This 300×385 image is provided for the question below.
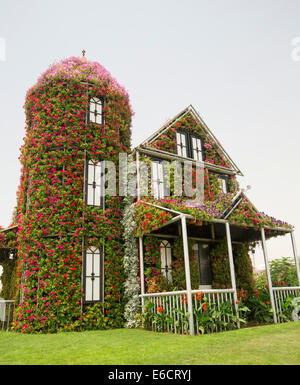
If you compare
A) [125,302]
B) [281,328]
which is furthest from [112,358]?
[125,302]

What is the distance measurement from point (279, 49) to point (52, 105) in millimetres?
8822

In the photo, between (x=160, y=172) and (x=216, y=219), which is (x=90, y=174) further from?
(x=216, y=219)

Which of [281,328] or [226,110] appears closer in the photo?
[281,328]

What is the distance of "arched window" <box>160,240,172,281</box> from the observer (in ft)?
40.0

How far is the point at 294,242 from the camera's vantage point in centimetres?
1230

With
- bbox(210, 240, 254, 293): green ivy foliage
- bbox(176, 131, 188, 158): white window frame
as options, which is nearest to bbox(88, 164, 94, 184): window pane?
bbox(176, 131, 188, 158): white window frame

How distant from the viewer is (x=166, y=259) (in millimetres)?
12359

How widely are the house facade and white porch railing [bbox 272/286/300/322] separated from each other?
0.39 feet

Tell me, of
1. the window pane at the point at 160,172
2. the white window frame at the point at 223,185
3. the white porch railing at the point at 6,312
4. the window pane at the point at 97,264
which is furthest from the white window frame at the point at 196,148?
the white porch railing at the point at 6,312

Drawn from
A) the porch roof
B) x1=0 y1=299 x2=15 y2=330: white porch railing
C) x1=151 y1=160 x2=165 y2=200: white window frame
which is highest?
x1=151 y1=160 x2=165 y2=200: white window frame

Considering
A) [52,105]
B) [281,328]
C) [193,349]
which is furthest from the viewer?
[52,105]

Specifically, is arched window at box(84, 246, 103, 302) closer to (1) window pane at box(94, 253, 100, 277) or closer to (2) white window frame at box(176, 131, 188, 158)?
(1) window pane at box(94, 253, 100, 277)

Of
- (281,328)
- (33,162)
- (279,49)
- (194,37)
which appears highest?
(194,37)

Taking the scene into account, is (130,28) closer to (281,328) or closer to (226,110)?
(226,110)
